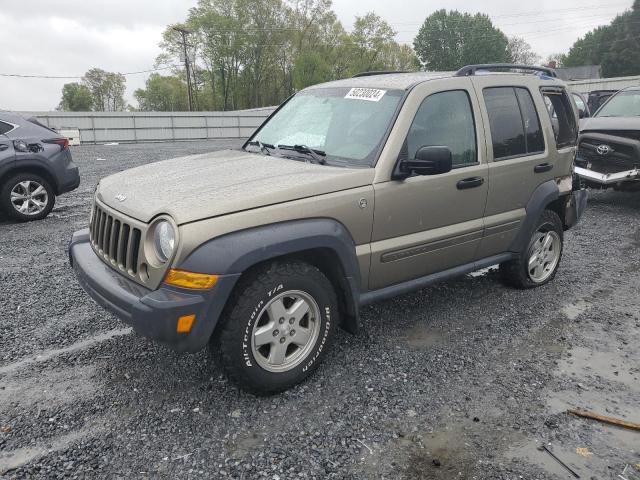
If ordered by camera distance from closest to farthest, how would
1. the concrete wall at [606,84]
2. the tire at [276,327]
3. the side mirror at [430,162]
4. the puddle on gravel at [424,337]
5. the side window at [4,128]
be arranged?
1. the tire at [276,327]
2. the side mirror at [430,162]
3. the puddle on gravel at [424,337]
4. the side window at [4,128]
5. the concrete wall at [606,84]

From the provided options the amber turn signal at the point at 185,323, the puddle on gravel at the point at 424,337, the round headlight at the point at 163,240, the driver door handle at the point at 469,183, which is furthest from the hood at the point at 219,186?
the puddle on gravel at the point at 424,337

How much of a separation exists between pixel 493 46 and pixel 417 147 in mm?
84089

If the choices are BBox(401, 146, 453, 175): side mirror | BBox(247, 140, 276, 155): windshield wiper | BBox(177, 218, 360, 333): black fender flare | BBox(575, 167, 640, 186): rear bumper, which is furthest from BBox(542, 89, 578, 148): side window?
BBox(575, 167, 640, 186): rear bumper

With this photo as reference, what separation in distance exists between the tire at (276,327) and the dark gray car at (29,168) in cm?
611

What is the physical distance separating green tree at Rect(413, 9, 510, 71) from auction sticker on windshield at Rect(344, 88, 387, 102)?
8027 centimetres

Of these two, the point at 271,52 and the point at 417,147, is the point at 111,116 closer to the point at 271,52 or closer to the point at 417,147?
the point at 417,147

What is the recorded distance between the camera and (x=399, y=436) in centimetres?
279

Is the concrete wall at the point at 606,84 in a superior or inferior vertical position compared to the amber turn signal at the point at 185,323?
superior

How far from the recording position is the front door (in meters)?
3.40

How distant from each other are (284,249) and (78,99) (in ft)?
278

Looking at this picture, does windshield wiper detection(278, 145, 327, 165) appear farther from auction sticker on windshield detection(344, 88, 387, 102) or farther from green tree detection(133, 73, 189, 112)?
green tree detection(133, 73, 189, 112)

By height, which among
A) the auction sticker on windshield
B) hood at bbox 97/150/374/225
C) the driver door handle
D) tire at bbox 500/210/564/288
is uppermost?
the auction sticker on windshield

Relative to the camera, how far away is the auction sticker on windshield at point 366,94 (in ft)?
12.2

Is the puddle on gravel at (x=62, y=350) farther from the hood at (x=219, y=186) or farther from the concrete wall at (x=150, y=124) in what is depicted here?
the concrete wall at (x=150, y=124)
